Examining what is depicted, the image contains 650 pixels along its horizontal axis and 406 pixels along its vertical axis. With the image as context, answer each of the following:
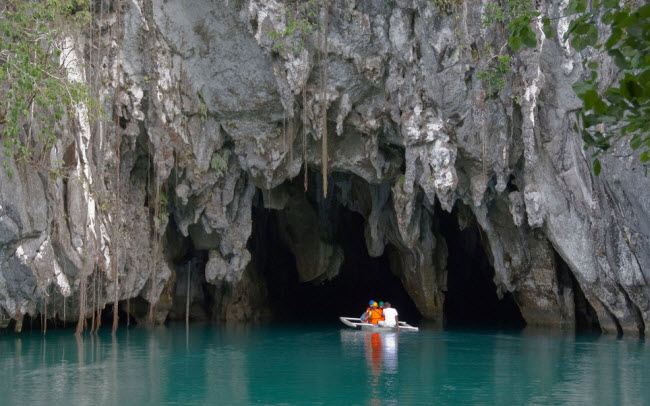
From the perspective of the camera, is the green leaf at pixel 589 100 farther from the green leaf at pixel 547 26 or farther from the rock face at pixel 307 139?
the rock face at pixel 307 139

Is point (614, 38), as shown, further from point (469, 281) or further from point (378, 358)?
point (469, 281)

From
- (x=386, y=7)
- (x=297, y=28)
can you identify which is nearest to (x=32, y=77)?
(x=297, y=28)

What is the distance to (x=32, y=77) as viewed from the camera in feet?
45.9

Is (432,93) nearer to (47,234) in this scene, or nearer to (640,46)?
(47,234)

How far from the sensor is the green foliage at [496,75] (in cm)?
1764

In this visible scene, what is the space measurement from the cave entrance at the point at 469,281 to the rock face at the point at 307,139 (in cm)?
643

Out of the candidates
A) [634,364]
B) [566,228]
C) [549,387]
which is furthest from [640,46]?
[566,228]

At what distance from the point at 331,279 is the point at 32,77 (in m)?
17.1

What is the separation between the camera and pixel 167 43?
60.3 ft

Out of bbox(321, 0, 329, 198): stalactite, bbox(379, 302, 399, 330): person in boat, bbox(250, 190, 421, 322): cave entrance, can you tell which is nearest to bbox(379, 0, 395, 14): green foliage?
bbox(321, 0, 329, 198): stalactite

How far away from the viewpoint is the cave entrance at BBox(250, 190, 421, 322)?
85.0ft

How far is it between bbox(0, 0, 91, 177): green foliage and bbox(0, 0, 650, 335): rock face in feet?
2.42

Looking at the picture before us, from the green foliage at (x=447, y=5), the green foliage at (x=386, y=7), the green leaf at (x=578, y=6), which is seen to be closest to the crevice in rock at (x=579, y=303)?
the green foliage at (x=447, y=5)

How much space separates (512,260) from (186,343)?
9648mm
